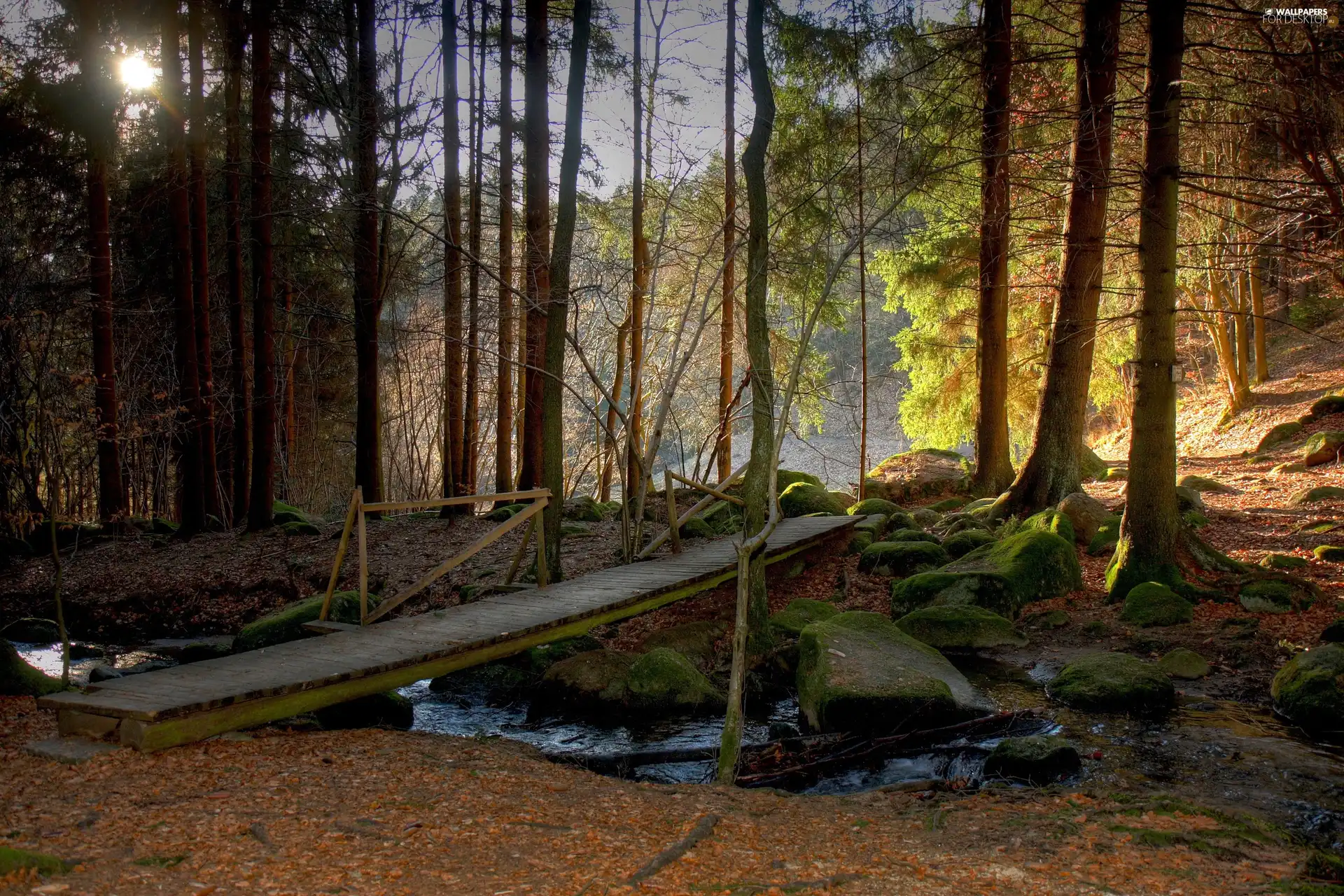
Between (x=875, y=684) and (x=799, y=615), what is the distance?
8.83 ft

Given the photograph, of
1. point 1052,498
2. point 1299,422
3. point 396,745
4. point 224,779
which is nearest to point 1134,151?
point 1052,498

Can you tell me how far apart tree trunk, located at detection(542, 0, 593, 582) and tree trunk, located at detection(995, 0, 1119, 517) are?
5.41 m

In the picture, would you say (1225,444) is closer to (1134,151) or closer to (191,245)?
(1134,151)

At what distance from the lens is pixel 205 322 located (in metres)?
14.0

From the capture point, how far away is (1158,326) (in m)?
7.96

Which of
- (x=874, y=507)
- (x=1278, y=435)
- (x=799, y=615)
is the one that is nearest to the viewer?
(x=799, y=615)

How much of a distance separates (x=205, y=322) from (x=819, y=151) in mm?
10343

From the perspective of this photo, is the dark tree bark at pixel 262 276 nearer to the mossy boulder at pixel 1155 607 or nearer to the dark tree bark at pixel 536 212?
the dark tree bark at pixel 536 212

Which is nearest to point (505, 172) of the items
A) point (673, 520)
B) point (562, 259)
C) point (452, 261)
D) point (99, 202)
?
point (452, 261)

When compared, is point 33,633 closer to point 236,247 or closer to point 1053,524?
point 236,247

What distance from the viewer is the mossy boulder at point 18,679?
6.18m

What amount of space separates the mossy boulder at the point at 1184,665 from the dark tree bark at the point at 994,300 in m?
5.62

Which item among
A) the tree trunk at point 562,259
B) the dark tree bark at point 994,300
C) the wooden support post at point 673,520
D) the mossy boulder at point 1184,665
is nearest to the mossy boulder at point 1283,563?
the mossy boulder at point 1184,665

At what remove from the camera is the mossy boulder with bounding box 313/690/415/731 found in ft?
21.4
